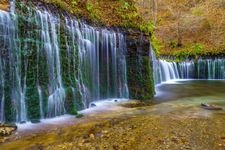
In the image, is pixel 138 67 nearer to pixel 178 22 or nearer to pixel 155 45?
pixel 155 45

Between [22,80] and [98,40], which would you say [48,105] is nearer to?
[22,80]

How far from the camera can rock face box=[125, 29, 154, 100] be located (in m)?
9.77

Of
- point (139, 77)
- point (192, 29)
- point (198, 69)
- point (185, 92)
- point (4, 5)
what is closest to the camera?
point (4, 5)

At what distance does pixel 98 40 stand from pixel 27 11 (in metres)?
2.88

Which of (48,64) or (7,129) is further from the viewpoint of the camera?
(48,64)

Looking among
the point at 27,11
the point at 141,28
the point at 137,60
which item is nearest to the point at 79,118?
the point at 27,11

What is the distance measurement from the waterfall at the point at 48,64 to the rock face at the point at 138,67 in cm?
73

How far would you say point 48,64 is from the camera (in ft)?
23.2

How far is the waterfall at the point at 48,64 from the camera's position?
622cm

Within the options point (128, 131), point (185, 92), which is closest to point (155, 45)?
point (185, 92)

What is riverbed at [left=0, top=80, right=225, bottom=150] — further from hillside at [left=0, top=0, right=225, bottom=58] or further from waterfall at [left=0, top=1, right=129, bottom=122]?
hillside at [left=0, top=0, right=225, bottom=58]

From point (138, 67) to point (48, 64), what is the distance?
3.77 meters

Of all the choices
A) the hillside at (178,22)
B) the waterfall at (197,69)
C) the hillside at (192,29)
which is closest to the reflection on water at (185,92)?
the hillside at (178,22)

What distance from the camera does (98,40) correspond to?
9.21m
